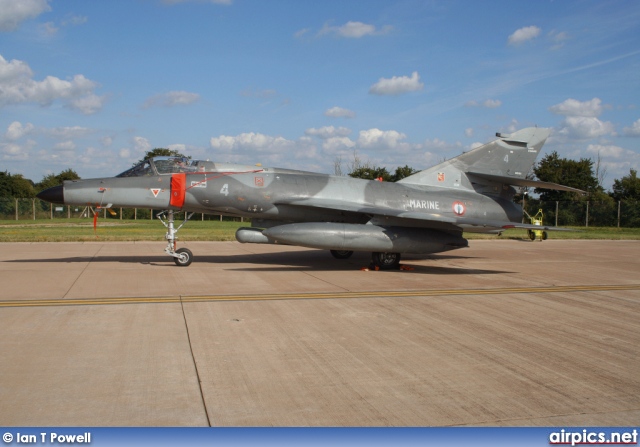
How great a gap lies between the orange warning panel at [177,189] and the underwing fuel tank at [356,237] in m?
1.68

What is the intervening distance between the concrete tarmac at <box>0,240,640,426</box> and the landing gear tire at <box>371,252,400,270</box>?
1.04 m

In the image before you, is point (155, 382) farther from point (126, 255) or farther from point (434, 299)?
point (126, 255)

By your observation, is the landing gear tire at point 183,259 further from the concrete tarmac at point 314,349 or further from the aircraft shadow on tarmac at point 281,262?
the concrete tarmac at point 314,349

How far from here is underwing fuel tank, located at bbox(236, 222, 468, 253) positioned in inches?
483

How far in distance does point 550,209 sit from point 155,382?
38.0 meters

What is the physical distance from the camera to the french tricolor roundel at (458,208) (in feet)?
49.6

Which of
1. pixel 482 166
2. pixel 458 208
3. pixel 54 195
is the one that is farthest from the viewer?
pixel 482 166

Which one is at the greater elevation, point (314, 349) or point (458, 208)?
point (458, 208)

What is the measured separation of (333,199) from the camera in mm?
14242

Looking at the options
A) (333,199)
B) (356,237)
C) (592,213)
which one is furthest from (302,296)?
(592,213)

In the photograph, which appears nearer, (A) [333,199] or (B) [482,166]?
(A) [333,199]

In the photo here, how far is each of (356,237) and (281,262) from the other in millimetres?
3022

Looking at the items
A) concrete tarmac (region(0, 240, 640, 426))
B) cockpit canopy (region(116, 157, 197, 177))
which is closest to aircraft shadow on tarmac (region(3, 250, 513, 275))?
concrete tarmac (region(0, 240, 640, 426))

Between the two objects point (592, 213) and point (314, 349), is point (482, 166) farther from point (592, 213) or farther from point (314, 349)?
point (592, 213)
